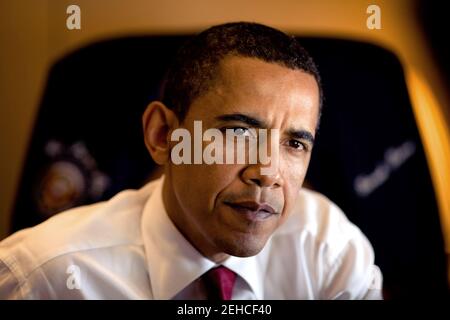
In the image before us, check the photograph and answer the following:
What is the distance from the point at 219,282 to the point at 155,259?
0.38 ft

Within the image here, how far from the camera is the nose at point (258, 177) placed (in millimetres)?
748

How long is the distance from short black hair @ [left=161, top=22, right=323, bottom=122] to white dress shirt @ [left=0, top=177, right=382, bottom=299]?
216mm

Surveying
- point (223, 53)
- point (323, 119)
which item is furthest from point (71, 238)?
point (323, 119)

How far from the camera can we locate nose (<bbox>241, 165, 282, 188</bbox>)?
0.75 meters

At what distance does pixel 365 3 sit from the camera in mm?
896

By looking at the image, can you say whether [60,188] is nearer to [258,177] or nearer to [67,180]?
[67,180]

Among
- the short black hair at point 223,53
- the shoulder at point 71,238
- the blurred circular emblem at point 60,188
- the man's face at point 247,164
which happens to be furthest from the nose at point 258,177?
the blurred circular emblem at point 60,188

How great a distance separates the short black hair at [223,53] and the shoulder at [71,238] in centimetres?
22

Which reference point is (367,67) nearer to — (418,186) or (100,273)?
(418,186)

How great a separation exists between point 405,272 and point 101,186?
0.69 meters

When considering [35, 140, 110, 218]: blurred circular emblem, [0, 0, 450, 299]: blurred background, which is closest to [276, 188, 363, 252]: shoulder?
[0, 0, 450, 299]: blurred background

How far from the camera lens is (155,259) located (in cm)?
88

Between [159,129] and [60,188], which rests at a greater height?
[159,129]

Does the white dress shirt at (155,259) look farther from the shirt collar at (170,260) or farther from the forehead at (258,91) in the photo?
the forehead at (258,91)
